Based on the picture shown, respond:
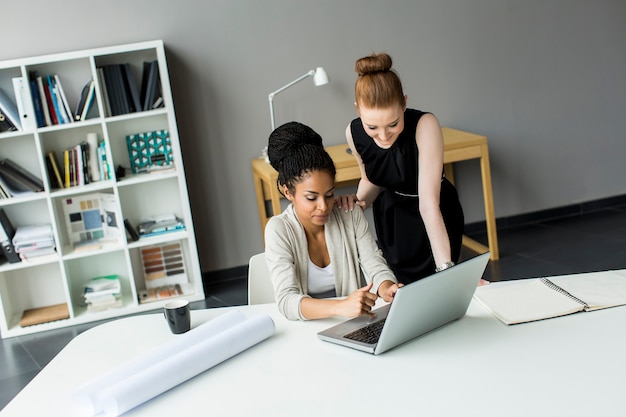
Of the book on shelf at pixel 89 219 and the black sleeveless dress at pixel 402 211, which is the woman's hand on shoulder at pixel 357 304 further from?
the book on shelf at pixel 89 219

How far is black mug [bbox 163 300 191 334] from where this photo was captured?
1851mm

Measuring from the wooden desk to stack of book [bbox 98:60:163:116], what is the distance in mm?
730

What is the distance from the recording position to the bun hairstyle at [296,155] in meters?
2.10

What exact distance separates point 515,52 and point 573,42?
41cm

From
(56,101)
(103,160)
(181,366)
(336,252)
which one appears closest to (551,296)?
(336,252)

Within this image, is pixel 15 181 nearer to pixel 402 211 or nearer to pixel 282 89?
pixel 282 89

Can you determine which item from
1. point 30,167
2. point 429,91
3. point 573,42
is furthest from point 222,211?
point 573,42

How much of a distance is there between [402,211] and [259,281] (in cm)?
72

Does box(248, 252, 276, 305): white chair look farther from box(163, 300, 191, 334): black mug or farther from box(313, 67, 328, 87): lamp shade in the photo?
box(313, 67, 328, 87): lamp shade

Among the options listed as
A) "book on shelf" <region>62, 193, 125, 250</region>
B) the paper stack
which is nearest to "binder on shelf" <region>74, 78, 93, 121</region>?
"book on shelf" <region>62, 193, 125, 250</region>

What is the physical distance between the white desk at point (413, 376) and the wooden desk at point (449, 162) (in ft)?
6.99

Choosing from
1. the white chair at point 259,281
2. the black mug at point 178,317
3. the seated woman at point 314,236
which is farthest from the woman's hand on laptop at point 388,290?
the black mug at point 178,317

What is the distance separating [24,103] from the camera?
3.85 m

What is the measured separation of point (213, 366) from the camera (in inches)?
65.0
